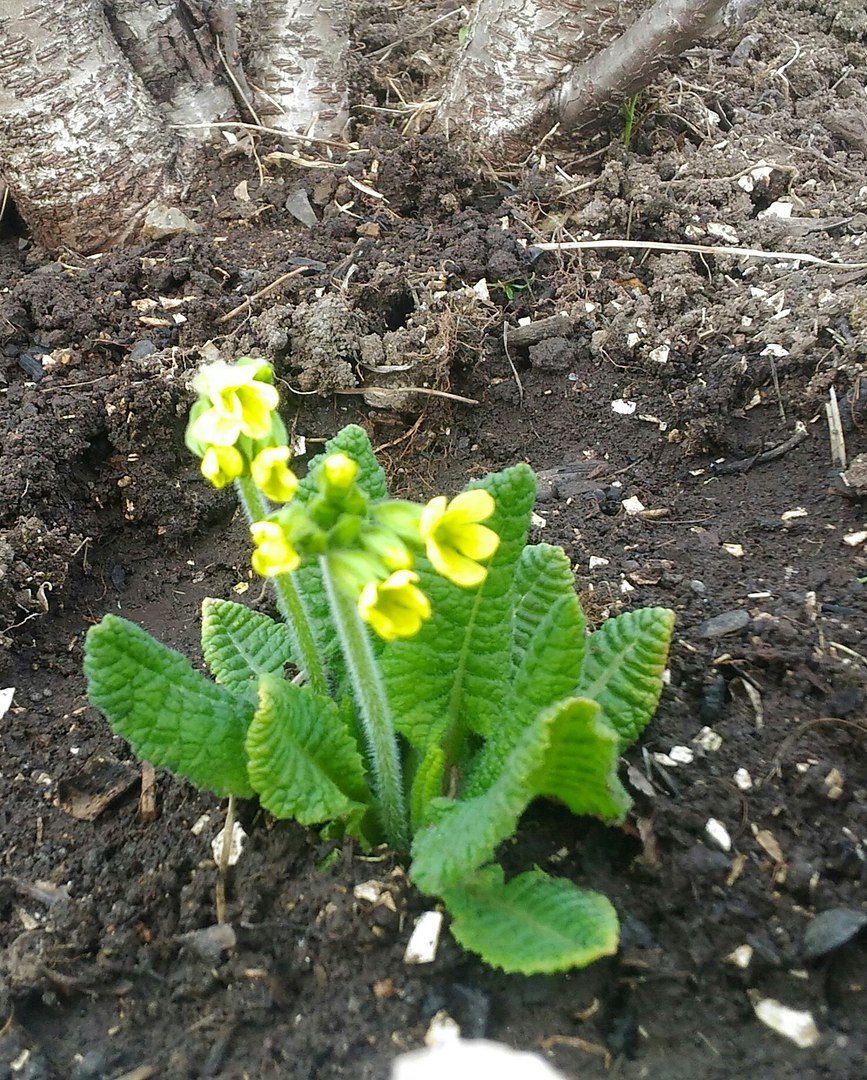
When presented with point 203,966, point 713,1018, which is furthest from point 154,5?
point 713,1018

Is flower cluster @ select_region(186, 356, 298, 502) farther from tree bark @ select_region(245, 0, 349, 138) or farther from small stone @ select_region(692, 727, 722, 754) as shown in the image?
tree bark @ select_region(245, 0, 349, 138)

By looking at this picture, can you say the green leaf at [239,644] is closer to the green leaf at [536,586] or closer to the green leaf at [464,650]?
the green leaf at [464,650]

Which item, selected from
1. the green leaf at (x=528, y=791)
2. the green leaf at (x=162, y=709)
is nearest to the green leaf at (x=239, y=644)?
the green leaf at (x=162, y=709)

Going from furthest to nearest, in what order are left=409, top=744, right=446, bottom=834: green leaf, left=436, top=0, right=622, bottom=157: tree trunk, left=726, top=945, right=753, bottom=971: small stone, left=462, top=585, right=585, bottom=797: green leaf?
left=436, top=0, right=622, bottom=157: tree trunk
left=409, top=744, right=446, bottom=834: green leaf
left=462, top=585, right=585, bottom=797: green leaf
left=726, top=945, right=753, bottom=971: small stone

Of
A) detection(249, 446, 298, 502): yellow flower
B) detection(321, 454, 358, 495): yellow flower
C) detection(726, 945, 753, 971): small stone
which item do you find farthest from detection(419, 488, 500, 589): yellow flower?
detection(726, 945, 753, 971): small stone

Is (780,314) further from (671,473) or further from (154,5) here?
(154,5)

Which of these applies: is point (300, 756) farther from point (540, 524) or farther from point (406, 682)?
point (540, 524)
